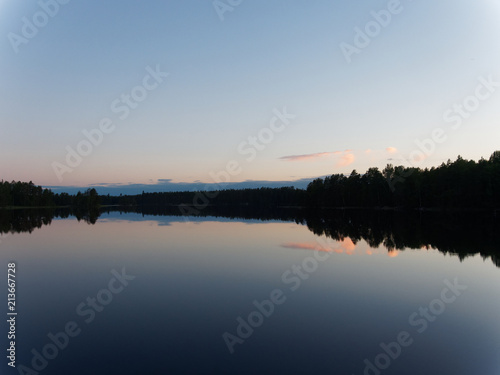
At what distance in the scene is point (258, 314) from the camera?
43.5 ft

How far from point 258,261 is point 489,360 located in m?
15.9

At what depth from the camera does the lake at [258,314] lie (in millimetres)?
9547

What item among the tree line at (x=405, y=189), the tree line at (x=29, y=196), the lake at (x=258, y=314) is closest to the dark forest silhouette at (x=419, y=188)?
the tree line at (x=405, y=189)

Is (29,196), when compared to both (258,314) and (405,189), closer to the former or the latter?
(405,189)

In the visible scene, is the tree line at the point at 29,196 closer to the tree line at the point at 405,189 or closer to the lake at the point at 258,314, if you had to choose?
the tree line at the point at 405,189

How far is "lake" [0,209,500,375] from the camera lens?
955cm

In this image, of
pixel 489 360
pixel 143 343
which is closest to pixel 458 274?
pixel 489 360

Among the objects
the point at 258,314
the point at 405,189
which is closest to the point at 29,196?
the point at 405,189

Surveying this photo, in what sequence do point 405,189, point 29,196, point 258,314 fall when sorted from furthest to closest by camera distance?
point 29,196, point 405,189, point 258,314

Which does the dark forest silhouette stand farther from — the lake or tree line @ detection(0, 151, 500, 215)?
the lake

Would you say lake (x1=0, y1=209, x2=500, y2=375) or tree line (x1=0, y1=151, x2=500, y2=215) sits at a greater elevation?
tree line (x1=0, y1=151, x2=500, y2=215)

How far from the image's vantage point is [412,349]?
10391 mm

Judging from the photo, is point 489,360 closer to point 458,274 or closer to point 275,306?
point 275,306

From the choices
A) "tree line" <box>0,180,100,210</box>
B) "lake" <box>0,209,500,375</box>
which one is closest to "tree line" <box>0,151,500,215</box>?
"tree line" <box>0,180,100,210</box>
